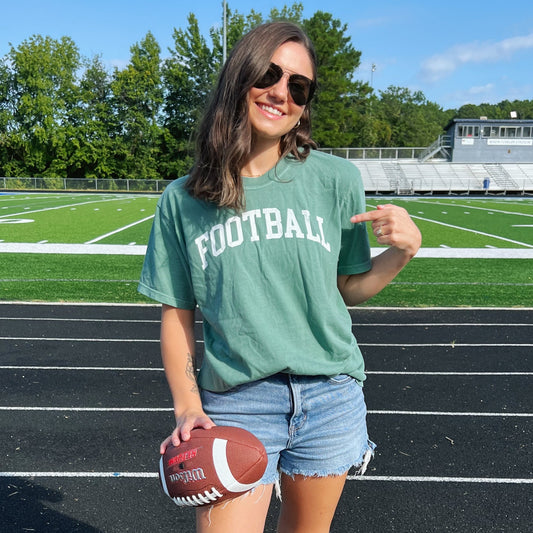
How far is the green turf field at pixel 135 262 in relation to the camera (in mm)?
8516

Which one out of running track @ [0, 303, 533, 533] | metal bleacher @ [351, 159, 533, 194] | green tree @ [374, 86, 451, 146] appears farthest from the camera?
green tree @ [374, 86, 451, 146]

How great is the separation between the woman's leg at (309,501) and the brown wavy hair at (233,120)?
85 cm

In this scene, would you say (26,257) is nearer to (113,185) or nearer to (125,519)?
(125,519)

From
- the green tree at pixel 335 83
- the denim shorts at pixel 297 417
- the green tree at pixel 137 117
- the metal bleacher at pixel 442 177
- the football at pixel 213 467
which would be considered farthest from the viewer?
the green tree at pixel 335 83

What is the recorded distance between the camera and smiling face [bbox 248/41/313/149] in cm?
161

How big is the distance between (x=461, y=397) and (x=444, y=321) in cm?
255

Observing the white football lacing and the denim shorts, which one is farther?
the denim shorts

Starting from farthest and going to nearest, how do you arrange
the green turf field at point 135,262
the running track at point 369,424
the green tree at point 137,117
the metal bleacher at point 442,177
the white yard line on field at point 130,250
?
the green tree at point 137,117, the metal bleacher at point 442,177, the white yard line on field at point 130,250, the green turf field at point 135,262, the running track at point 369,424

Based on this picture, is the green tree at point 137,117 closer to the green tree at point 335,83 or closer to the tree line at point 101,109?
the tree line at point 101,109

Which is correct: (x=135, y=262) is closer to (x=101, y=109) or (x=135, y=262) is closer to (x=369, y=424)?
(x=369, y=424)

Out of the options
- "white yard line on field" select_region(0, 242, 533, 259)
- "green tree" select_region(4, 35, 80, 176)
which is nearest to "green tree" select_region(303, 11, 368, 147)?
"green tree" select_region(4, 35, 80, 176)

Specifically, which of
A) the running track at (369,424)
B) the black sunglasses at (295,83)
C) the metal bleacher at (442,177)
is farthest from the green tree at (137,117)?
the black sunglasses at (295,83)

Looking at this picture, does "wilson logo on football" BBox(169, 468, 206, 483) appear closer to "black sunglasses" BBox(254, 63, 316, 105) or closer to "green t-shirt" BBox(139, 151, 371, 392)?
"green t-shirt" BBox(139, 151, 371, 392)

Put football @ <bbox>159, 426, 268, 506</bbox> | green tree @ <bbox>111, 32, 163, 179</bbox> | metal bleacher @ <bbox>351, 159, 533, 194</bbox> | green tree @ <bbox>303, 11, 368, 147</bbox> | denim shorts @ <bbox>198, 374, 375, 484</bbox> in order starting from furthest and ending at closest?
1. green tree @ <bbox>303, 11, 368, 147</bbox>
2. green tree @ <bbox>111, 32, 163, 179</bbox>
3. metal bleacher @ <bbox>351, 159, 533, 194</bbox>
4. denim shorts @ <bbox>198, 374, 375, 484</bbox>
5. football @ <bbox>159, 426, 268, 506</bbox>
